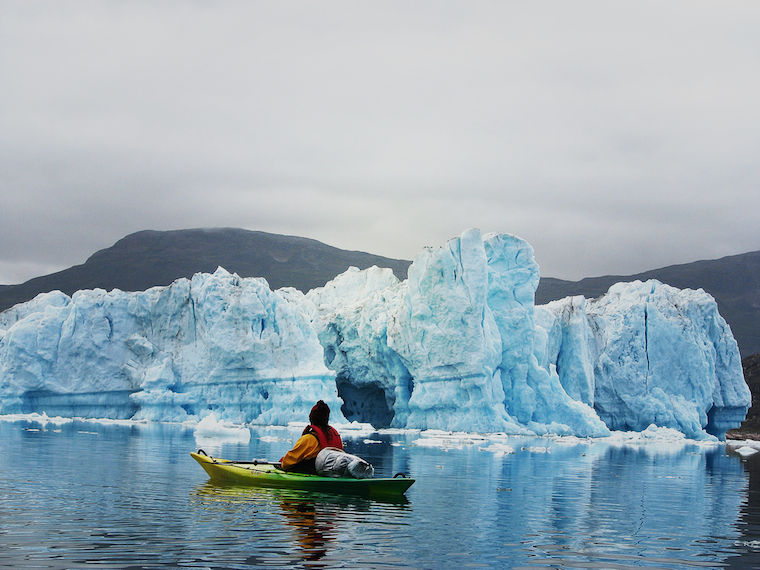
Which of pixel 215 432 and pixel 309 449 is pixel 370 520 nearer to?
pixel 309 449

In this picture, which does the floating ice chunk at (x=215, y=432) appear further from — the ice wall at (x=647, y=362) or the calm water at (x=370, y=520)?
the ice wall at (x=647, y=362)

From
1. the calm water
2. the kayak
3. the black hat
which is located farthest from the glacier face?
the black hat

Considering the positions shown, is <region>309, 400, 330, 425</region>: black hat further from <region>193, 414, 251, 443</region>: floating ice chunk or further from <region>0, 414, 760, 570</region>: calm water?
<region>193, 414, 251, 443</region>: floating ice chunk

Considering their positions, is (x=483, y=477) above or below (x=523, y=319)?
below

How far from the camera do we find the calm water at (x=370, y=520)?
7.00 meters

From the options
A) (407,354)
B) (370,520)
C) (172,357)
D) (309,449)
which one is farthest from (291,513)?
(172,357)

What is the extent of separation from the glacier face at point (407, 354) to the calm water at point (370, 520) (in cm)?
1834

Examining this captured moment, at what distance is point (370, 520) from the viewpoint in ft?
30.1

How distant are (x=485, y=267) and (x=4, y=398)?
2354 centimetres

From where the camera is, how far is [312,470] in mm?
11391

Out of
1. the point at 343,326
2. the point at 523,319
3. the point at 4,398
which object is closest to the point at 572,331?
the point at 523,319

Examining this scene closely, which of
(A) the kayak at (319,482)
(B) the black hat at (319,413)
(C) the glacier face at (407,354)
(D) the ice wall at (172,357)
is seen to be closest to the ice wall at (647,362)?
(C) the glacier face at (407,354)

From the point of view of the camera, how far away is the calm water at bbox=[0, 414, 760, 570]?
23.0ft

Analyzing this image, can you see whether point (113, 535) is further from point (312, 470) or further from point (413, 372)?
point (413, 372)
